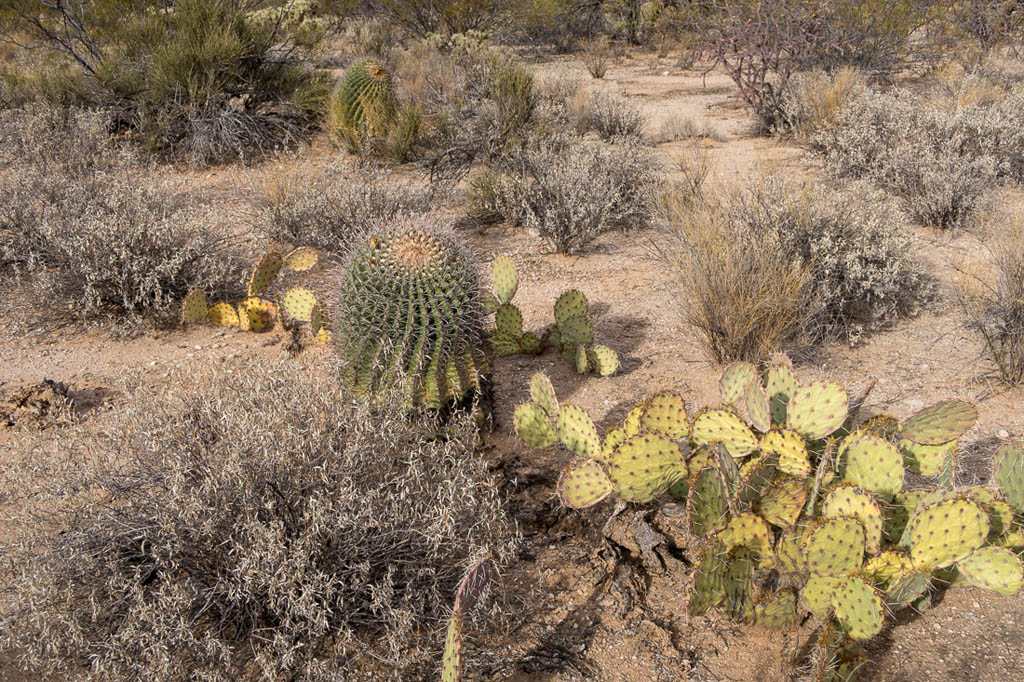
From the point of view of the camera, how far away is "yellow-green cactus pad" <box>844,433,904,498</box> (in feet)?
8.66

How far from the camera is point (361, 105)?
312 inches

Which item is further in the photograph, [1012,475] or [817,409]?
[817,409]

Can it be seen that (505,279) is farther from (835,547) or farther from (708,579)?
(835,547)

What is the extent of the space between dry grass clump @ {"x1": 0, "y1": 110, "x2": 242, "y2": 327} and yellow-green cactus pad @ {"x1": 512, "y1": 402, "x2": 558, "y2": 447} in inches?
107

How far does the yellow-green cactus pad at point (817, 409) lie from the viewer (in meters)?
2.74

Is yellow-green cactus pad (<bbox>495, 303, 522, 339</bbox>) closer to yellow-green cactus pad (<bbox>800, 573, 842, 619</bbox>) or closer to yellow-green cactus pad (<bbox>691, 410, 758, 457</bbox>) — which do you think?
yellow-green cactus pad (<bbox>691, 410, 758, 457</bbox>)

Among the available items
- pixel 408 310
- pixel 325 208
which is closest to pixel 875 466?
pixel 408 310

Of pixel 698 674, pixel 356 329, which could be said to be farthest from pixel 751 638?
pixel 356 329

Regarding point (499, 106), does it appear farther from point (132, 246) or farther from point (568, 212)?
point (132, 246)

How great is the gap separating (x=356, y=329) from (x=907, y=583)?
2.33 meters

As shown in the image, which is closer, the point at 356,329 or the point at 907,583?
the point at 907,583

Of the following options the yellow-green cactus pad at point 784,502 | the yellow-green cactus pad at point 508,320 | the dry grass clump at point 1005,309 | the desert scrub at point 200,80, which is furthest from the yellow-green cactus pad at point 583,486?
the desert scrub at point 200,80

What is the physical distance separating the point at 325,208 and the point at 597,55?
1021cm

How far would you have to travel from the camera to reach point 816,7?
10.5 metres
